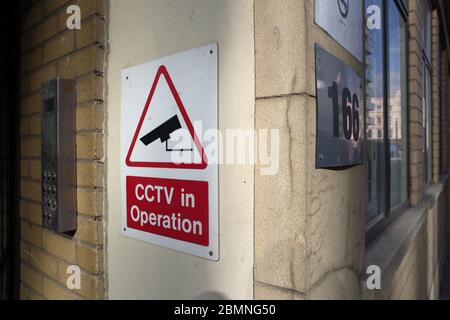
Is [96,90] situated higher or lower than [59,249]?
higher

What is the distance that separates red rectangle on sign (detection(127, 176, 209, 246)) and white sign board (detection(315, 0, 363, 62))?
635mm

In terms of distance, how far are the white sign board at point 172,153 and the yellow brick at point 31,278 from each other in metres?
0.83

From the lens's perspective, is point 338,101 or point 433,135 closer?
point 338,101

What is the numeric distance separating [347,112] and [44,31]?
1.56m

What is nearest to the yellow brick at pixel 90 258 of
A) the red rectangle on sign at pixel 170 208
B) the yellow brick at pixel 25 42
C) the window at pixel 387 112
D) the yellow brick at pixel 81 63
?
the red rectangle on sign at pixel 170 208

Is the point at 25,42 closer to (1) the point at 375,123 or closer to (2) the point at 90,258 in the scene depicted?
(2) the point at 90,258

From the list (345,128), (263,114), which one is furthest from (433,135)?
(263,114)

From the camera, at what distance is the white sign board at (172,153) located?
3.66 ft

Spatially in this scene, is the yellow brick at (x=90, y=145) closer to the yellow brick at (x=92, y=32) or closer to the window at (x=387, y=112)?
the yellow brick at (x=92, y=32)

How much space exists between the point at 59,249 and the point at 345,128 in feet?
4.68

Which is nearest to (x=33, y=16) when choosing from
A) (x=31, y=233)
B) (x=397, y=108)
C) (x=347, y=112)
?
(x=31, y=233)

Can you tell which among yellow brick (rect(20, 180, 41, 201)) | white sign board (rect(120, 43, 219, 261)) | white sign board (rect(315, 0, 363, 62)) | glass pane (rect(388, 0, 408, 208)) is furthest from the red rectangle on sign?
glass pane (rect(388, 0, 408, 208))

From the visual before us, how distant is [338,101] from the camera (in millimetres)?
→ 1154

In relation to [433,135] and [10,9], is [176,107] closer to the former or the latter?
[10,9]
